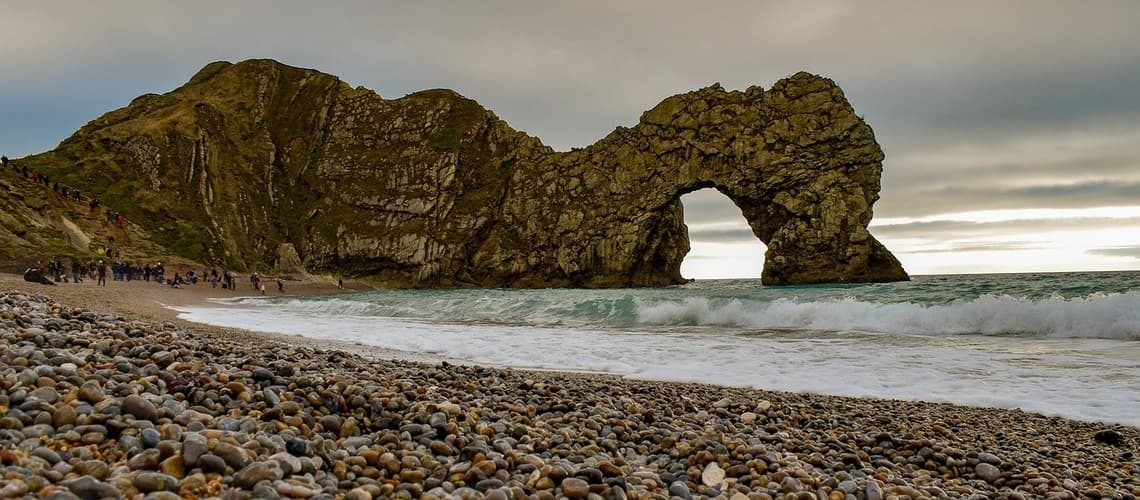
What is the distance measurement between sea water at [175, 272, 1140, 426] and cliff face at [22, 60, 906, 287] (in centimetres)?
4080

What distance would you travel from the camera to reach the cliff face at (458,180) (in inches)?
2382

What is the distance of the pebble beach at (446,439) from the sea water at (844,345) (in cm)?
193

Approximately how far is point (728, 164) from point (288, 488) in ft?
209

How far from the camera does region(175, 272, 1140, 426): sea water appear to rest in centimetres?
789

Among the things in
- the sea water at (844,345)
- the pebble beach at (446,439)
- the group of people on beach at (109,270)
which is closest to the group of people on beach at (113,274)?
the group of people on beach at (109,270)

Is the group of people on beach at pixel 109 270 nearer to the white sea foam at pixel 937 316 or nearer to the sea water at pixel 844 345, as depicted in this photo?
the sea water at pixel 844 345

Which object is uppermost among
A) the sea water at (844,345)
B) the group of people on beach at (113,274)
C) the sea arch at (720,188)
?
the sea arch at (720,188)

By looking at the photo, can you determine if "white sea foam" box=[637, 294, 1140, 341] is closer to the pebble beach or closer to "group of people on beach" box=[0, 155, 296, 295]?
the pebble beach

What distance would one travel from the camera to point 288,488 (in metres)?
2.70

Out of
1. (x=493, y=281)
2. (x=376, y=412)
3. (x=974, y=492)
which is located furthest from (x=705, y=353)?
(x=493, y=281)

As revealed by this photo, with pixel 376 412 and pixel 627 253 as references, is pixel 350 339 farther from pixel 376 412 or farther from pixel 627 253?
pixel 627 253

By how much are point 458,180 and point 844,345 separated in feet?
236

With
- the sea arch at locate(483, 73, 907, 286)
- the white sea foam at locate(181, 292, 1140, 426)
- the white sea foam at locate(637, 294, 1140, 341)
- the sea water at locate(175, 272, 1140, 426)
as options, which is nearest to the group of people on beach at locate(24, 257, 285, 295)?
the sea water at locate(175, 272, 1140, 426)

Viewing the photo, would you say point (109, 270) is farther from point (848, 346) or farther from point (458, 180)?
point (848, 346)
